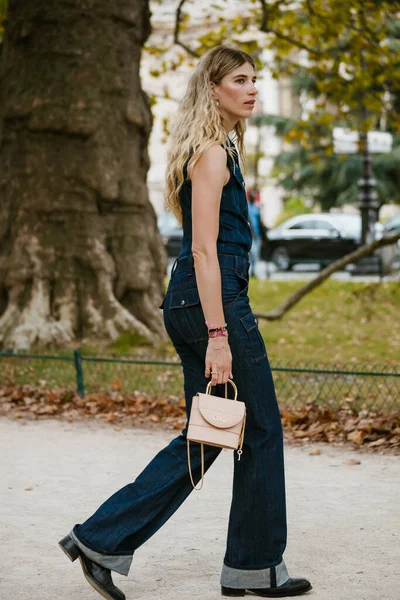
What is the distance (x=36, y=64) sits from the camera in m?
12.3

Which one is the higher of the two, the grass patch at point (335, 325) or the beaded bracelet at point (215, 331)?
the beaded bracelet at point (215, 331)

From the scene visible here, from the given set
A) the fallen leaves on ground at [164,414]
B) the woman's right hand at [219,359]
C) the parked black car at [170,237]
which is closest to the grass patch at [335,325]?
the fallen leaves on ground at [164,414]

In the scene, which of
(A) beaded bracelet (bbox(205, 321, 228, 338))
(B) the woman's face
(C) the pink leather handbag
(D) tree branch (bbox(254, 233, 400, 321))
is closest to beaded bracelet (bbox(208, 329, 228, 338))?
(A) beaded bracelet (bbox(205, 321, 228, 338))

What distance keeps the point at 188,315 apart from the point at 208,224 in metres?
0.36

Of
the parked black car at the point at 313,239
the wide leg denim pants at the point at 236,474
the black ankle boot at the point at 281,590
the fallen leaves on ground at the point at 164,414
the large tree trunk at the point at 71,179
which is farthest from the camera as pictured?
the parked black car at the point at 313,239

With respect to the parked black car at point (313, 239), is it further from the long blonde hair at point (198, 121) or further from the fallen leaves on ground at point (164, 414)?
the long blonde hair at point (198, 121)

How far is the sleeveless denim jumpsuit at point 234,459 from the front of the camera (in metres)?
4.04

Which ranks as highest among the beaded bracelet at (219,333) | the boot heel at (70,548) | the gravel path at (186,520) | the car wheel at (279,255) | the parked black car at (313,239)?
the beaded bracelet at (219,333)

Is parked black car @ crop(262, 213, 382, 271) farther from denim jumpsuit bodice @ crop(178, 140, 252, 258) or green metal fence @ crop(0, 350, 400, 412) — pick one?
denim jumpsuit bodice @ crop(178, 140, 252, 258)

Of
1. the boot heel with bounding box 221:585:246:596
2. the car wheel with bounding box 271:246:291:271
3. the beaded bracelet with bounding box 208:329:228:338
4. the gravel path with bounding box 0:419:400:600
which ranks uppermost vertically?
the beaded bracelet with bounding box 208:329:228:338

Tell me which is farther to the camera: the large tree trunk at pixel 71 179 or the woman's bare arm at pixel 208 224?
the large tree trunk at pixel 71 179

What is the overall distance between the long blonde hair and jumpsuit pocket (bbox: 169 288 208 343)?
399 mm

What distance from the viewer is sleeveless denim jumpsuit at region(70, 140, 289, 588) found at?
4043 millimetres

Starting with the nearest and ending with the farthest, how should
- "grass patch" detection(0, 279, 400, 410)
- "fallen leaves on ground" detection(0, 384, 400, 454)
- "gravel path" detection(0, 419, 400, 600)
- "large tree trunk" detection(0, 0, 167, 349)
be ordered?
"gravel path" detection(0, 419, 400, 600) < "fallen leaves on ground" detection(0, 384, 400, 454) < "grass patch" detection(0, 279, 400, 410) < "large tree trunk" detection(0, 0, 167, 349)
